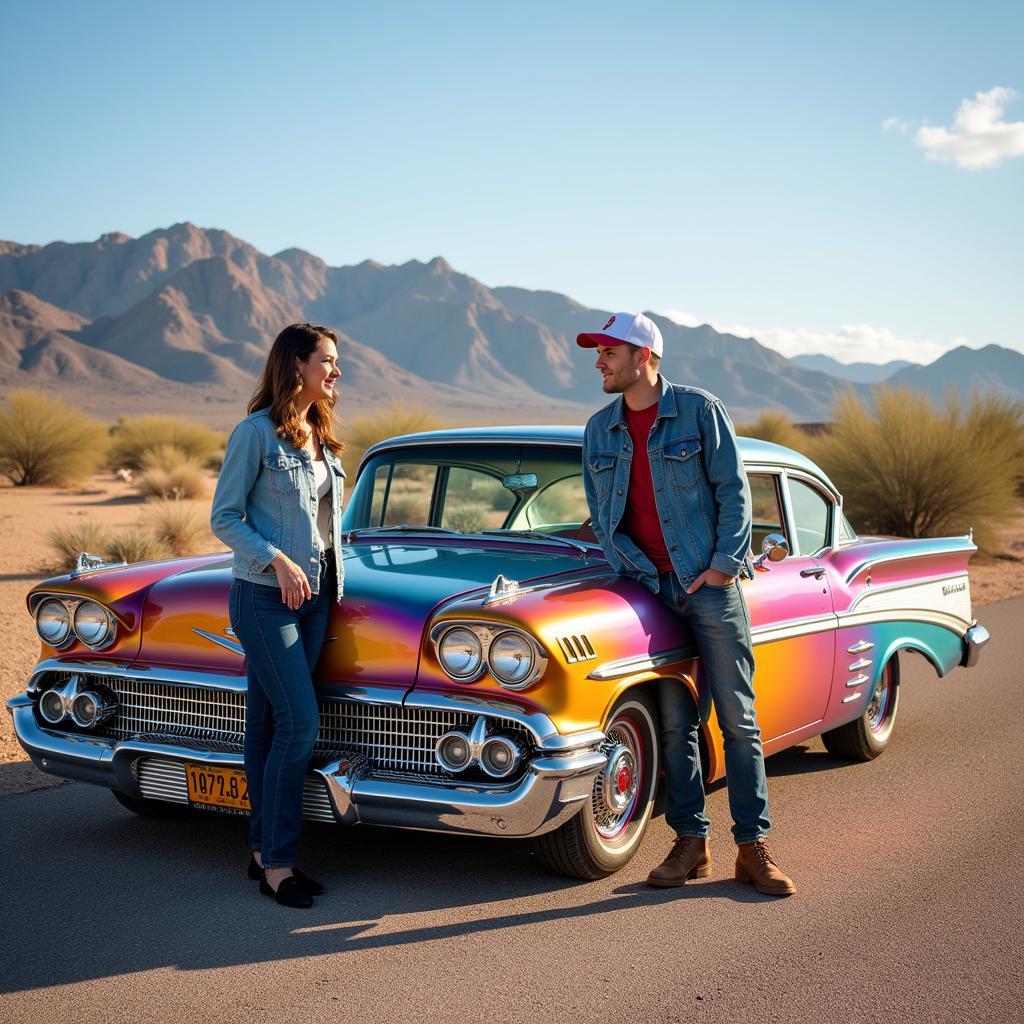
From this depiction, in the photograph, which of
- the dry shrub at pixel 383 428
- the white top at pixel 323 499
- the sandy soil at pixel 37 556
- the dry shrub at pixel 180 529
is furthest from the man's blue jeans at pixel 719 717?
the dry shrub at pixel 383 428

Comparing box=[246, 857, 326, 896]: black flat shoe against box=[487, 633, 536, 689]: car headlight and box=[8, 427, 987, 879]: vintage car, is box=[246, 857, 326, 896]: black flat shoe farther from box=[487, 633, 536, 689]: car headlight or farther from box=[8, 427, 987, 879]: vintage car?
box=[487, 633, 536, 689]: car headlight

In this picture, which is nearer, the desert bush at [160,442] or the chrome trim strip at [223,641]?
the chrome trim strip at [223,641]

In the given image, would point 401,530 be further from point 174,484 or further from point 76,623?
point 174,484

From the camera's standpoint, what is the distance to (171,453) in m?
29.3

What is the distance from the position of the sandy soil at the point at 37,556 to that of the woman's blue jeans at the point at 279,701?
9.24 feet

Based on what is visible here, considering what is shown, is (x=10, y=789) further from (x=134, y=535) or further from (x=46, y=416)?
(x=46, y=416)

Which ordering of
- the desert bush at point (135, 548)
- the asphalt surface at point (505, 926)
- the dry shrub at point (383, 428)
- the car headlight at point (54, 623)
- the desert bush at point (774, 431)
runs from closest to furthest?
the asphalt surface at point (505, 926), the car headlight at point (54, 623), the desert bush at point (135, 548), the dry shrub at point (383, 428), the desert bush at point (774, 431)

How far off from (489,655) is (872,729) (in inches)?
119

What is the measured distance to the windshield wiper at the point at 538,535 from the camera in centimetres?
505

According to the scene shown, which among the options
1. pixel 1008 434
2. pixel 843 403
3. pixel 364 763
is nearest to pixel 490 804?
pixel 364 763

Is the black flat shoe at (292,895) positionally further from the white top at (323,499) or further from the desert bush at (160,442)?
the desert bush at (160,442)

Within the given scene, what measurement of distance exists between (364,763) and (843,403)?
18060mm

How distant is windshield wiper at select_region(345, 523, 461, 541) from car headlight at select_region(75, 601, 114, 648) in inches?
48.2

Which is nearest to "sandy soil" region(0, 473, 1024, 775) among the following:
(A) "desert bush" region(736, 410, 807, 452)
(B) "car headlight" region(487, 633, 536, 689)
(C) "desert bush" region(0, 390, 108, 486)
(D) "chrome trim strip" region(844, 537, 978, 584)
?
(C) "desert bush" region(0, 390, 108, 486)
